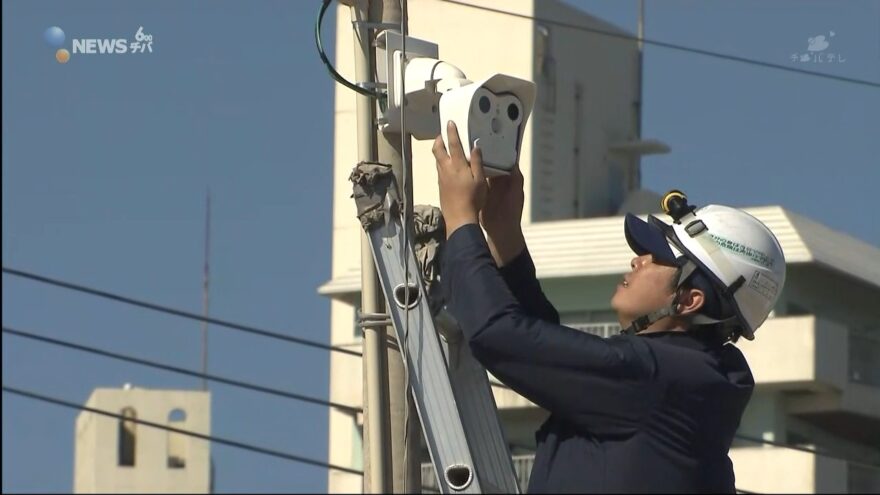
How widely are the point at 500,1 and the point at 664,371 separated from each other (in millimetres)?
41046

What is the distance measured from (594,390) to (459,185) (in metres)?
0.74

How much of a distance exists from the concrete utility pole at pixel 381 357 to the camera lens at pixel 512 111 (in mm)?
441

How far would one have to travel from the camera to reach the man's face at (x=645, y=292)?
735 centimetres

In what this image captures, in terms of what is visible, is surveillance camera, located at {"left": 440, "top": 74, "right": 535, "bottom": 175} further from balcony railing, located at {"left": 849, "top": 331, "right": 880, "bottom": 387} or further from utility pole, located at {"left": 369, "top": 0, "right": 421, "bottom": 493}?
balcony railing, located at {"left": 849, "top": 331, "right": 880, "bottom": 387}

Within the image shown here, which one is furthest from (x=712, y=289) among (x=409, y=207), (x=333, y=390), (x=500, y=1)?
(x=500, y=1)

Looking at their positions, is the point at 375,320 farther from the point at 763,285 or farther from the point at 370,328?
the point at 763,285

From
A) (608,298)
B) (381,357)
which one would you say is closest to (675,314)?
(381,357)

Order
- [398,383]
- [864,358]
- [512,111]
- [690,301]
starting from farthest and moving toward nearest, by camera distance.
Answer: [864,358], [398,383], [690,301], [512,111]

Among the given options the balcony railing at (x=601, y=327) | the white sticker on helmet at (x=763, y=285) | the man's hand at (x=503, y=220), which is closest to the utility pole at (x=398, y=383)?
the man's hand at (x=503, y=220)

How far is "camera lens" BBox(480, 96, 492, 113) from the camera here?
7.11 m

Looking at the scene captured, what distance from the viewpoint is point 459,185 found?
7.05m

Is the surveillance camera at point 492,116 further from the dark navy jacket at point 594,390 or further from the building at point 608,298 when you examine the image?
the building at point 608,298

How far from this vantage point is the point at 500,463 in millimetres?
7203

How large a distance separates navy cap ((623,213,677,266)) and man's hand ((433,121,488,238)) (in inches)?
21.4
